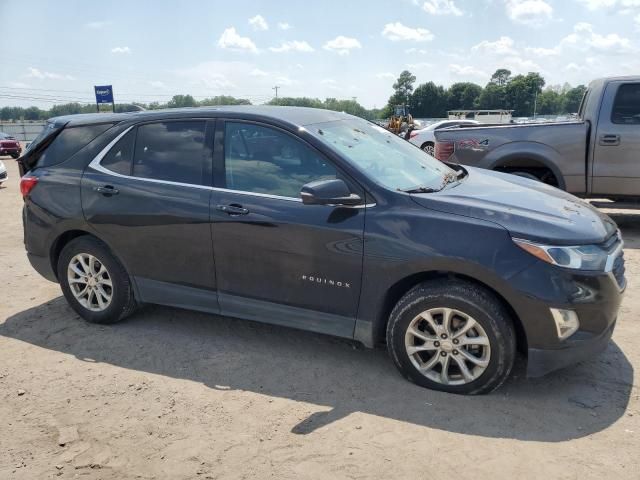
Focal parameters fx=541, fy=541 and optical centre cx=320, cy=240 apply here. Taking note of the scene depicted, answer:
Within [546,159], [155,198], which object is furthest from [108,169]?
[546,159]

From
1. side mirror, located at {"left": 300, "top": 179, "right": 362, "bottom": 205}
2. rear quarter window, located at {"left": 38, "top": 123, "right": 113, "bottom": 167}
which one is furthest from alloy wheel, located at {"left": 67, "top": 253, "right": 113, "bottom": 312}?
side mirror, located at {"left": 300, "top": 179, "right": 362, "bottom": 205}

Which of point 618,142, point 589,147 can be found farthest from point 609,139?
point 589,147

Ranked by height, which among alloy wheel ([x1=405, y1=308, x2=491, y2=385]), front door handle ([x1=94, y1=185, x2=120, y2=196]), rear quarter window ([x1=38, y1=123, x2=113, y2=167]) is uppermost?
rear quarter window ([x1=38, y1=123, x2=113, y2=167])

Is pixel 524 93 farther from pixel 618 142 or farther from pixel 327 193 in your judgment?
pixel 327 193

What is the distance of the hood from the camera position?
312 centimetres

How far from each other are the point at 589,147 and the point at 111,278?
20.2ft

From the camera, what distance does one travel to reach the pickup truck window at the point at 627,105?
708cm

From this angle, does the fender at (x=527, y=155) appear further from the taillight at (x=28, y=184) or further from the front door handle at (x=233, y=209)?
the taillight at (x=28, y=184)

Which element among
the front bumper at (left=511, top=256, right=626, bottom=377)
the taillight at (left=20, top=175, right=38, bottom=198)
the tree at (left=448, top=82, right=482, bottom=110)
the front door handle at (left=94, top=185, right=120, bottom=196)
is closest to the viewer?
the front bumper at (left=511, top=256, right=626, bottom=377)

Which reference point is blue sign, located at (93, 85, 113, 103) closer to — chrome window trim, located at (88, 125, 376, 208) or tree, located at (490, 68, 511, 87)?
chrome window trim, located at (88, 125, 376, 208)

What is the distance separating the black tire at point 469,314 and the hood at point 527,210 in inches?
17.1

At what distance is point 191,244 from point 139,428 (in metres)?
1.36

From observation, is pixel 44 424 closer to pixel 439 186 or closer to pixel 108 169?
pixel 108 169

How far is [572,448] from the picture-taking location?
282 cm
